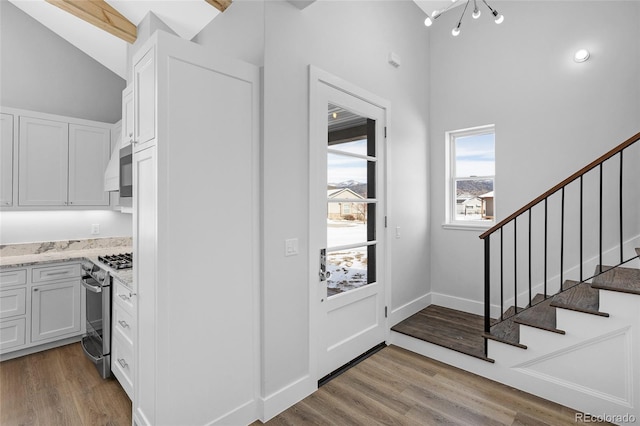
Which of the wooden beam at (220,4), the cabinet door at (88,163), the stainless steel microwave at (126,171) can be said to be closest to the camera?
the wooden beam at (220,4)

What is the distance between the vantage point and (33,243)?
343 cm

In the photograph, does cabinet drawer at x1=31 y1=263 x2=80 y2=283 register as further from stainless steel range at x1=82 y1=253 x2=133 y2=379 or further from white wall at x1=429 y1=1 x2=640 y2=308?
white wall at x1=429 y1=1 x2=640 y2=308

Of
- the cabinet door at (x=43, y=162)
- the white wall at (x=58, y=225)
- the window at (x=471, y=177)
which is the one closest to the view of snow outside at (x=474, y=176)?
the window at (x=471, y=177)

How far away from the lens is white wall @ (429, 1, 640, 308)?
291 cm

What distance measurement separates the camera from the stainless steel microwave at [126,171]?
2.70 meters

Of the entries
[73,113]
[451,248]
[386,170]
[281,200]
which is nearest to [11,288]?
[73,113]

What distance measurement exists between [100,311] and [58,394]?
24.6 inches

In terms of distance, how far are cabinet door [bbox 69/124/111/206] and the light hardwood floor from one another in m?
1.76

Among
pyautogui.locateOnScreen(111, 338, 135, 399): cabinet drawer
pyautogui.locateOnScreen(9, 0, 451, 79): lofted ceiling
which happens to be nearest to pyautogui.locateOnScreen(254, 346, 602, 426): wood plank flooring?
pyautogui.locateOnScreen(111, 338, 135, 399): cabinet drawer

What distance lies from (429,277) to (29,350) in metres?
4.38

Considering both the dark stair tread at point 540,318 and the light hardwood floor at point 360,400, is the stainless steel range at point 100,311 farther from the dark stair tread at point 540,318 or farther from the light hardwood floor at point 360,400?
the dark stair tread at point 540,318

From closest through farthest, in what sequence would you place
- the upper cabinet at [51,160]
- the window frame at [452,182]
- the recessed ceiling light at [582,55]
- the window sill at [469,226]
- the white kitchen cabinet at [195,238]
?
the white kitchen cabinet at [195,238] → the recessed ceiling light at [582,55] → the upper cabinet at [51,160] → the window sill at [469,226] → the window frame at [452,182]

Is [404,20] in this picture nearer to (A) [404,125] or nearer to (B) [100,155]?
(A) [404,125]

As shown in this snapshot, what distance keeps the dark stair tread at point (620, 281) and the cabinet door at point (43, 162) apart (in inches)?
196
